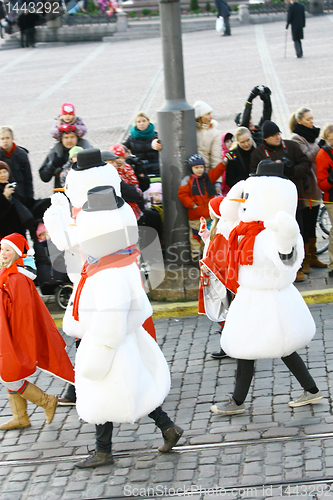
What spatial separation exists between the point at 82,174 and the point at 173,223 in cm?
287

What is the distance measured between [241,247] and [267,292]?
39cm

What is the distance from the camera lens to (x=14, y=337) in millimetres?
5141

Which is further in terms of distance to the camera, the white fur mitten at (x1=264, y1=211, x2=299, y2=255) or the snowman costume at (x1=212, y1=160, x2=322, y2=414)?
the snowman costume at (x1=212, y1=160, x2=322, y2=414)

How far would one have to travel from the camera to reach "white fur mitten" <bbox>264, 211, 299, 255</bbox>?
443 cm

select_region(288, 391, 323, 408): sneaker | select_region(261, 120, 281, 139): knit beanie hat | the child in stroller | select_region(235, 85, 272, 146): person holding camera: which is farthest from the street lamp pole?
select_region(288, 391, 323, 408): sneaker

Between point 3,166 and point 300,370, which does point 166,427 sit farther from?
point 3,166

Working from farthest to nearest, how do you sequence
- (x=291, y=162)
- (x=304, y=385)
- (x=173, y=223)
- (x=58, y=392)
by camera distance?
1. (x=173, y=223)
2. (x=291, y=162)
3. (x=58, y=392)
4. (x=304, y=385)

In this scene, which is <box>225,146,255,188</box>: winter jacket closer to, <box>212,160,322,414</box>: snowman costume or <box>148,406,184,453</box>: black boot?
<box>212,160,322,414</box>: snowman costume

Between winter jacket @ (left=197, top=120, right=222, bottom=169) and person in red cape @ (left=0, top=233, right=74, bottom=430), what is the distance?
329 centimetres

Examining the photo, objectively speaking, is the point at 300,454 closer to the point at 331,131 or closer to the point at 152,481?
the point at 152,481

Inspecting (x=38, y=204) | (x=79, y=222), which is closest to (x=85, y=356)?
(x=79, y=222)

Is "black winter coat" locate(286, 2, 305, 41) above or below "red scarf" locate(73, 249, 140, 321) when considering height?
above

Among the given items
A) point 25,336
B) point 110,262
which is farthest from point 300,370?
point 25,336

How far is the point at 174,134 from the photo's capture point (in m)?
7.58
